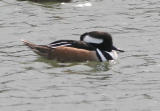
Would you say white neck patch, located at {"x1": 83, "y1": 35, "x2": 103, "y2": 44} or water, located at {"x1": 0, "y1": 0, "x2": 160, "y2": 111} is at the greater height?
white neck patch, located at {"x1": 83, "y1": 35, "x2": 103, "y2": 44}

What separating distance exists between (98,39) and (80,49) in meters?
0.49

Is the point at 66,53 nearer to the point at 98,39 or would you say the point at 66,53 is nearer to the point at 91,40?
the point at 91,40

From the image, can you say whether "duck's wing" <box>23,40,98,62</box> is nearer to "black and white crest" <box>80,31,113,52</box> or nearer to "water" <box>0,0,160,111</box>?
"water" <box>0,0,160,111</box>

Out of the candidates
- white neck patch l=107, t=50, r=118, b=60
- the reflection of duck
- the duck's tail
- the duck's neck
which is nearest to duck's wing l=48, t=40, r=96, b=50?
the reflection of duck

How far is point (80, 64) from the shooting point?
14758 millimetres

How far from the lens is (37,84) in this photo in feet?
43.3

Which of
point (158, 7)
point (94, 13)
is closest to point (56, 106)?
point (94, 13)

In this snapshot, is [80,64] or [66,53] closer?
[80,64]

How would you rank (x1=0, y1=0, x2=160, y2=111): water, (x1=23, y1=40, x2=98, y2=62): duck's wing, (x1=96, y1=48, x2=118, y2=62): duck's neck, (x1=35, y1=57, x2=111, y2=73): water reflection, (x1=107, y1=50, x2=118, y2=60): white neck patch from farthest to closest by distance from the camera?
(x1=107, y1=50, x2=118, y2=60): white neck patch < (x1=96, y1=48, x2=118, y2=62): duck's neck < (x1=23, y1=40, x2=98, y2=62): duck's wing < (x1=35, y1=57, x2=111, y2=73): water reflection < (x1=0, y1=0, x2=160, y2=111): water

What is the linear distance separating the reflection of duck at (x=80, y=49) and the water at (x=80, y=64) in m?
0.17

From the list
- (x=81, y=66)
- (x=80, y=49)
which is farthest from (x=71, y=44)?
A: (x=81, y=66)

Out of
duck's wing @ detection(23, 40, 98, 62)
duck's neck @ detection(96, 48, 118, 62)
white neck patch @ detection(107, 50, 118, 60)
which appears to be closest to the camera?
duck's wing @ detection(23, 40, 98, 62)

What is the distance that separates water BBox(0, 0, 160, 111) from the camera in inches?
482

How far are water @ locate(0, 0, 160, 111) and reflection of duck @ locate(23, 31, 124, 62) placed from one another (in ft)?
0.55
